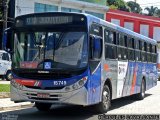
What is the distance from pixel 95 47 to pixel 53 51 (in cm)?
131

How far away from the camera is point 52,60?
40.2 ft

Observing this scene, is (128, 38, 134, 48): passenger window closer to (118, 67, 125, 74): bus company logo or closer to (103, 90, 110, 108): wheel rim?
(118, 67, 125, 74): bus company logo

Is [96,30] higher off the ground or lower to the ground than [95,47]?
higher

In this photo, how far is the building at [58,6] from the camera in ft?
139

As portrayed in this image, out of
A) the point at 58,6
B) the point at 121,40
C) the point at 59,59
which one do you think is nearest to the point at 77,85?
the point at 59,59

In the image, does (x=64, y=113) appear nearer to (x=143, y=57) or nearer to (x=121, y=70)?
(x=121, y=70)

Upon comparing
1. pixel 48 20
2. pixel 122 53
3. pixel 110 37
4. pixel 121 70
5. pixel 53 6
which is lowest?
pixel 121 70

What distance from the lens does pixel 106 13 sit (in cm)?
5566

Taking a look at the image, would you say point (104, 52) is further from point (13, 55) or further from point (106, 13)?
point (106, 13)

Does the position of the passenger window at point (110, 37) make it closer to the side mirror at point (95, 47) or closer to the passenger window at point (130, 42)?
the side mirror at point (95, 47)

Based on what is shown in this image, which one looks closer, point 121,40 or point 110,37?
point 110,37

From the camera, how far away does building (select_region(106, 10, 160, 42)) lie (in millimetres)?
59172

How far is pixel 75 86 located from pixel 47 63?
1.06 metres

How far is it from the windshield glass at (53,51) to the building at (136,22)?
146ft
